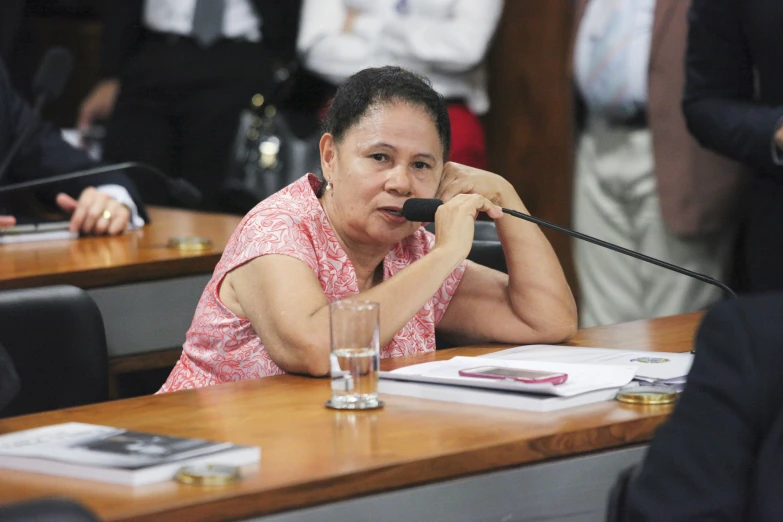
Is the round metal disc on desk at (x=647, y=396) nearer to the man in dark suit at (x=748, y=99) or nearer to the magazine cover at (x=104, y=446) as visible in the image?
the magazine cover at (x=104, y=446)

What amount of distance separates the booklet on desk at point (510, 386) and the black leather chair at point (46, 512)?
712 millimetres

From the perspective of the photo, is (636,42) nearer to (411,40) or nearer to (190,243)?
(411,40)

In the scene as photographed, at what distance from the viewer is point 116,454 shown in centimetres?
138

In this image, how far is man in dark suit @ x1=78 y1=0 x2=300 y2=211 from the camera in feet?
14.4

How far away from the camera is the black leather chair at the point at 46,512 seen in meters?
1.04

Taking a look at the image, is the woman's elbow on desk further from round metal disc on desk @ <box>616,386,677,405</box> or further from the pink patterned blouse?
round metal disc on desk @ <box>616,386,677,405</box>

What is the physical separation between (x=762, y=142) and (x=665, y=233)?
841mm

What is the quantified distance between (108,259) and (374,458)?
57.0 inches

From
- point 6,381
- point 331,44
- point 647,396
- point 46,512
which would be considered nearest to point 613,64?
point 331,44

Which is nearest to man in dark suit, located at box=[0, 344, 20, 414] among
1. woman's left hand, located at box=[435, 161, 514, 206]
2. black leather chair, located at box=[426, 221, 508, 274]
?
woman's left hand, located at box=[435, 161, 514, 206]

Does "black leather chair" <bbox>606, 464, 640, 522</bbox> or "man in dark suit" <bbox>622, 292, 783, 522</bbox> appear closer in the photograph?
"man in dark suit" <bbox>622, 292, 783, 522</bbox>

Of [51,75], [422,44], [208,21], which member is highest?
[208,21]

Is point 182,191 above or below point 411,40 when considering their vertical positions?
below

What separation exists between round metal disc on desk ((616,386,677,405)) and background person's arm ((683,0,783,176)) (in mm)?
1302
